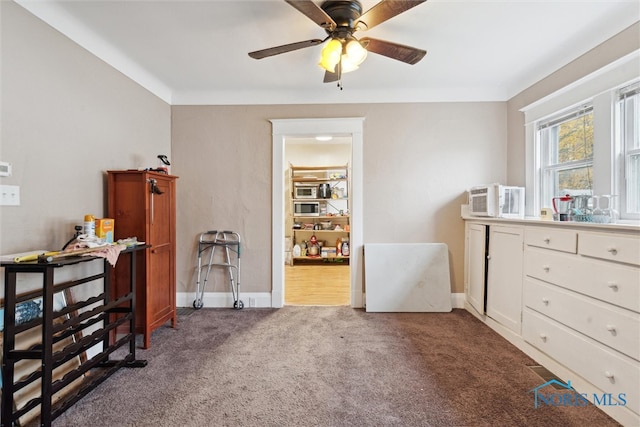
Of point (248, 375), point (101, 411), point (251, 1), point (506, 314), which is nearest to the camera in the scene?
point (101, 411)

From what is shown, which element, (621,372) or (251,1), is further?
(251,1)

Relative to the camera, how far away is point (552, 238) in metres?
1.89

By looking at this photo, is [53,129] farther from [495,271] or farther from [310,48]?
[495,271]

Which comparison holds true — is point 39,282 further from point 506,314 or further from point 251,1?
point 506,314

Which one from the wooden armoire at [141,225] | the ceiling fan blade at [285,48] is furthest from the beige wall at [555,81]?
the wooden armoire at [141,225]

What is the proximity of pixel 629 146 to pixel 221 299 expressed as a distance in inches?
152

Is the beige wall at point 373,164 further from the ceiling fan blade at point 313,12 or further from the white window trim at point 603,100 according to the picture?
the ceiling fan blade at point 313,12

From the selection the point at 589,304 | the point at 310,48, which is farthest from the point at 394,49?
the point at 589,304

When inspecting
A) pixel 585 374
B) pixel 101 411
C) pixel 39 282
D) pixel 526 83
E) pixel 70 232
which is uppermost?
pixel 526 83

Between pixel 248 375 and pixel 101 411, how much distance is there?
825 millimetres

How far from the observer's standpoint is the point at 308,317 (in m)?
2.89

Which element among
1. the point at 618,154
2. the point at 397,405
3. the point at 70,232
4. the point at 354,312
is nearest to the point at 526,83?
the point at 618,154

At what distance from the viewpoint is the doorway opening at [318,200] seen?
551 centimetres

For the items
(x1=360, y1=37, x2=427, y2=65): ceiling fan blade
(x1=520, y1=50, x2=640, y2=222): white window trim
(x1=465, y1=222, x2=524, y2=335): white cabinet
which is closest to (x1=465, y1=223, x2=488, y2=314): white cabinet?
(x1=465, y1=222, x2=524, y2=335): white cabinet
